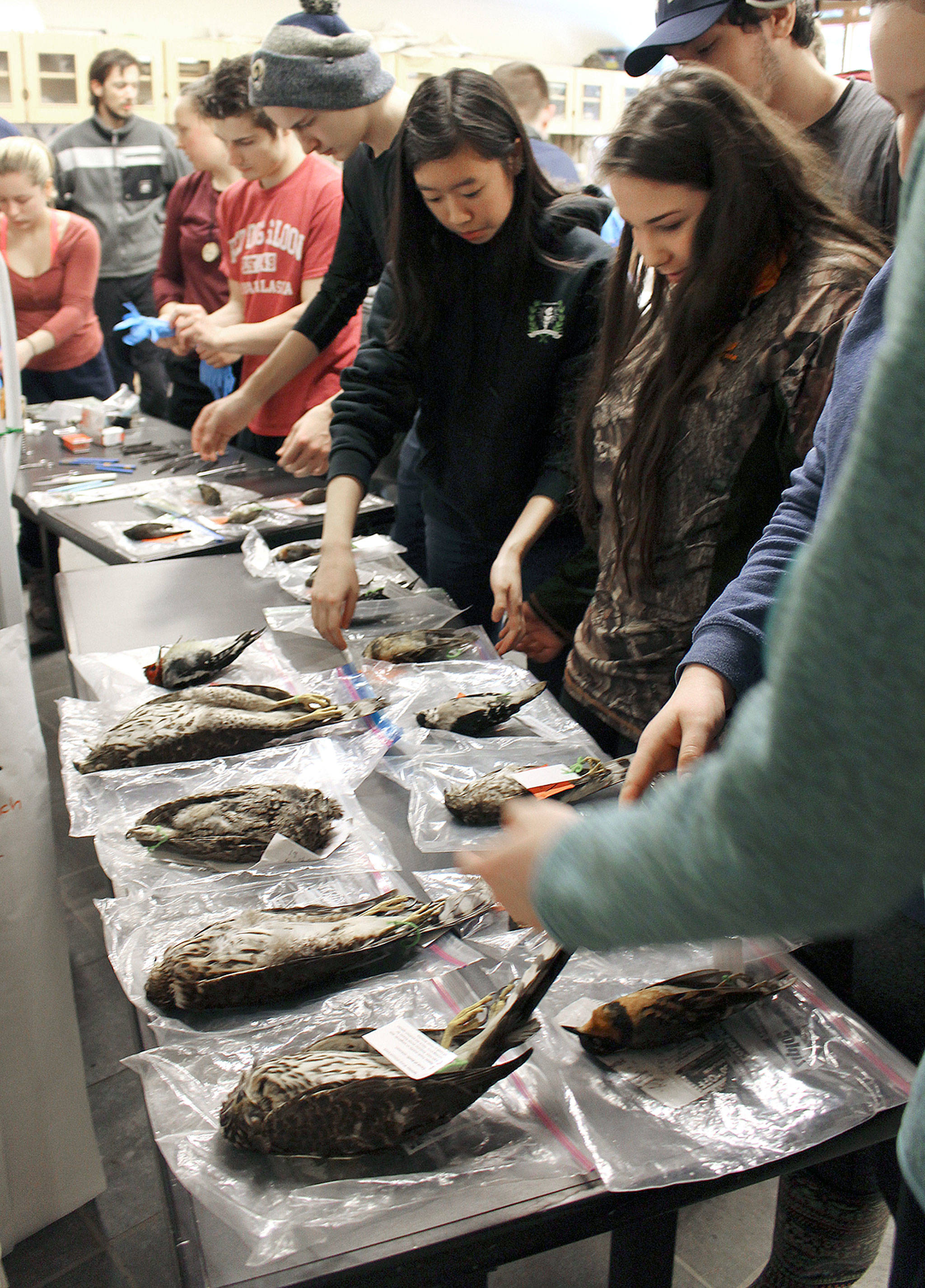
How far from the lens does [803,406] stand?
1.32 m

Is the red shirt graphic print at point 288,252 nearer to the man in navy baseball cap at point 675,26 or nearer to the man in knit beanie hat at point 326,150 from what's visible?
the man in knit beanie hat at point 326,150

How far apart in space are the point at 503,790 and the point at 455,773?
0.14 meters

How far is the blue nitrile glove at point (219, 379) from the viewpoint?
3.95 metres

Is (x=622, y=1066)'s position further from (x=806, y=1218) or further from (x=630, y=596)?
(x=630, y=596)

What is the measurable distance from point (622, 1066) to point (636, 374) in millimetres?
1075

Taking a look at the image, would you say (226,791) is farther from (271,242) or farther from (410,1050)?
(271,242)

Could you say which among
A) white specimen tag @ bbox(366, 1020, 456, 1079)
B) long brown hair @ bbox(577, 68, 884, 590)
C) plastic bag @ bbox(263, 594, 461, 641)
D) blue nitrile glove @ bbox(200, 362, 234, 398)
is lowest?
plastic bag @ bbox(263, 594, 461, 641)

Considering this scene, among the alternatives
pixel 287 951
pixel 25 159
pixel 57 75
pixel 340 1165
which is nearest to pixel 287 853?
pixel 287 951

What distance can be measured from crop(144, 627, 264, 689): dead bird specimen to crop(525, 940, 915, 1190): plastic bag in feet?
3.08

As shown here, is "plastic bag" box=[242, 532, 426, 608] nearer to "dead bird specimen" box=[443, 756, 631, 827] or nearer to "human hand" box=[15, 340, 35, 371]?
"dead bird specimen" box=[443, 756, 631, 827]

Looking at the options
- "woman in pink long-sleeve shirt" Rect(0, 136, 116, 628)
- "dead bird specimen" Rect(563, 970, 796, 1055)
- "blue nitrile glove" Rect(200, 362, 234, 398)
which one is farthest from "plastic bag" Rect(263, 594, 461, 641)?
"woman in pink long-sleeve shirt" Rect(0, 136, 116, 628)

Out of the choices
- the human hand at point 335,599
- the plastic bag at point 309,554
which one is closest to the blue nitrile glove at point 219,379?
the plastic bag at point 309,554

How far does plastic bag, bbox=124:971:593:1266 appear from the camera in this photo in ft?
2.52

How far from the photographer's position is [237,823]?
1.24 m
